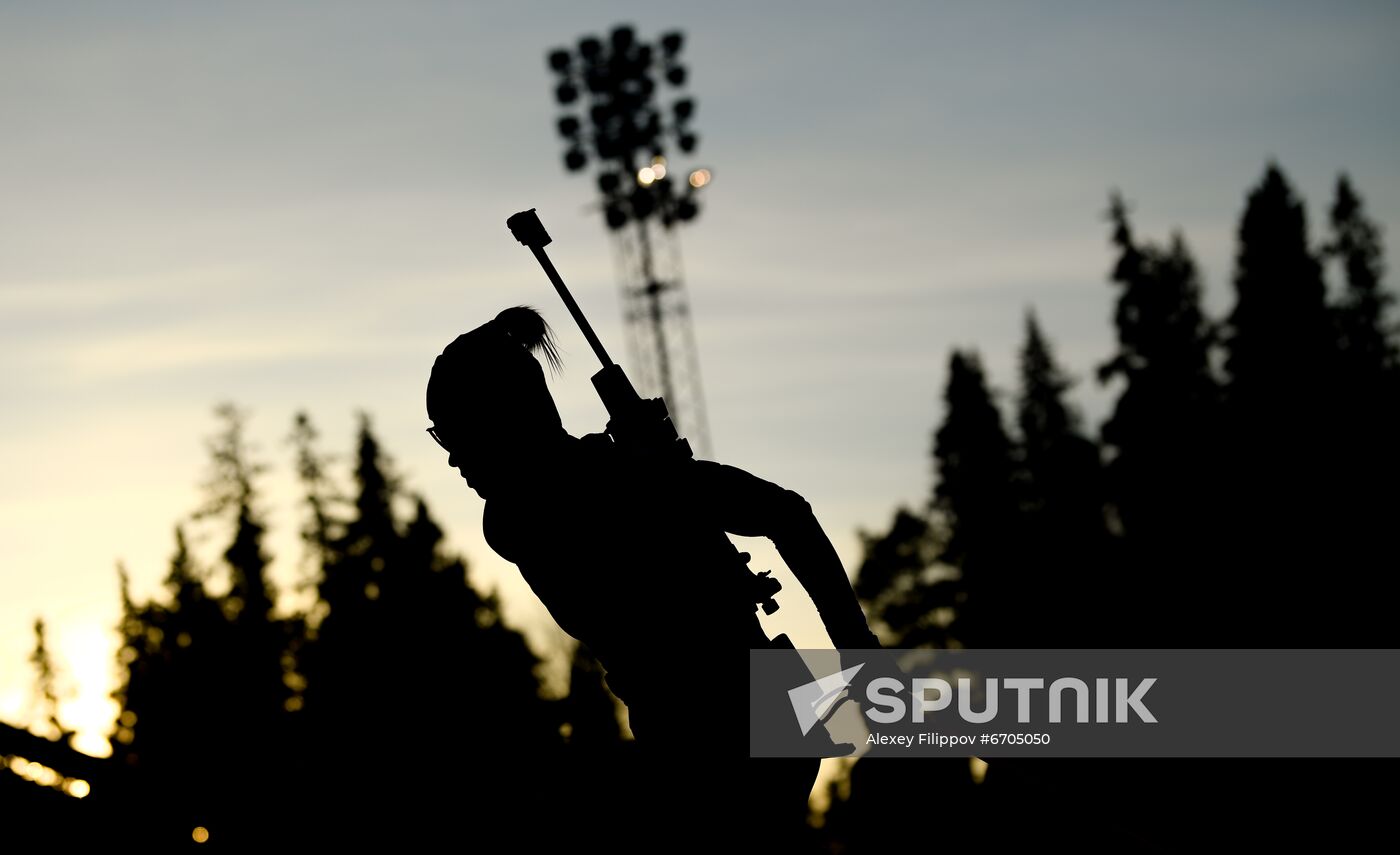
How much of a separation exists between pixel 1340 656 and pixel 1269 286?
2454cm

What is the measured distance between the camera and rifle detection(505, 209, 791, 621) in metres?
4.10

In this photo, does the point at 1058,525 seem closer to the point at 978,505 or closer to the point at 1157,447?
the point at 978,505

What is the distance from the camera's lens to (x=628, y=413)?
4.29m

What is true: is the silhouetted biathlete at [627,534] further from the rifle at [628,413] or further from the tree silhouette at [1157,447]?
the tree silhouette at [1157,447]

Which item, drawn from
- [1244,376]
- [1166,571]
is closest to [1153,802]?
[1166,571]

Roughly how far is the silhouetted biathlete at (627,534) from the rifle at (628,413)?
5cm

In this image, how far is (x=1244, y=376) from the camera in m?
50.4

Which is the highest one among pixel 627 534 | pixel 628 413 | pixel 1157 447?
pixel 1157 447

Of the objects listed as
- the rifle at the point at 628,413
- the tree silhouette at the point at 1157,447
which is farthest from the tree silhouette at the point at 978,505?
the rifle at the point at 628,413

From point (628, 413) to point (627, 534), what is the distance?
435mm

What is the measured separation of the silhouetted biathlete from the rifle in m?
0.05

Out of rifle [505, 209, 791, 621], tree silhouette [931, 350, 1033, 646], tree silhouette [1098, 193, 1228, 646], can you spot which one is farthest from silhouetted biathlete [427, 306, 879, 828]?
tree silhouette [931, 350, 1033, 646]

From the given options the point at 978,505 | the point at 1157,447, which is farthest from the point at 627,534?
the point at 978,505

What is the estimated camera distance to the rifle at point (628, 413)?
4098 mm
